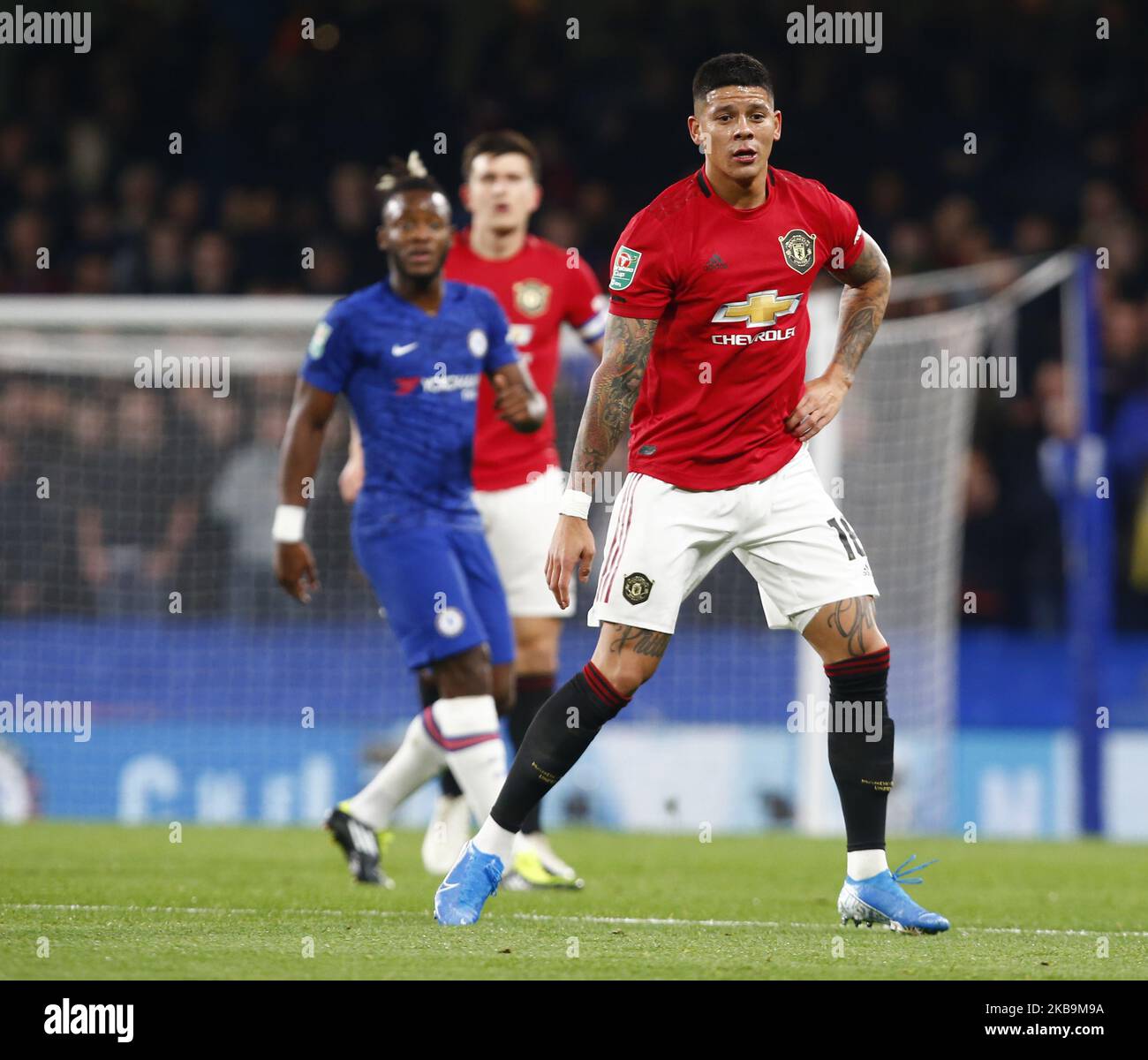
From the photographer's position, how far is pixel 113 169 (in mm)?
15016

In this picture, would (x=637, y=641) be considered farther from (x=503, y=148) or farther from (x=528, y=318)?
(x=503, y=148)

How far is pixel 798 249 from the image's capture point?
16.7 feet

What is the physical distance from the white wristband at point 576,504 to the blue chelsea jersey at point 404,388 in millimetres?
1469

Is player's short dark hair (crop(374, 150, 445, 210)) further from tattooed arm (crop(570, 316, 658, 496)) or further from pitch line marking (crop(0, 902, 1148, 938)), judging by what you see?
pitch line marking (crop(0, 902, 1148, 938))

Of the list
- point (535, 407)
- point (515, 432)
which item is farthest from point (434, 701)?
point (535, 407)

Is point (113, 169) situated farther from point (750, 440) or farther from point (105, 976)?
point (105, 976)

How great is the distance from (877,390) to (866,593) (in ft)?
20.9

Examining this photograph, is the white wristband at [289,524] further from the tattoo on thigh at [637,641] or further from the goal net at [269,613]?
the goal net at [269,613]

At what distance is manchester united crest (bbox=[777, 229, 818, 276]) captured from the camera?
5074mm

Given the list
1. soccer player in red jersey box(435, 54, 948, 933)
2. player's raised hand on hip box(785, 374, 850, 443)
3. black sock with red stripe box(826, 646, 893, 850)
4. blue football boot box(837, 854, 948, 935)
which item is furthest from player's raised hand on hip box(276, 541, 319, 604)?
blue football boot box(837, 854, 948, 935)

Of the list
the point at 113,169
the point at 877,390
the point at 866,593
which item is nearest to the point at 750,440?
the point at 866,593

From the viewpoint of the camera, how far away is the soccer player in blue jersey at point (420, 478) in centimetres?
620

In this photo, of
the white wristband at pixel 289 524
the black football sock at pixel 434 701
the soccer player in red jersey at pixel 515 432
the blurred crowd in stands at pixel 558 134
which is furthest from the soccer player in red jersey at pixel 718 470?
the blurred crowd in stands at pixel 558 134

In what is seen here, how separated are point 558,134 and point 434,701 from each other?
878 centimetres
